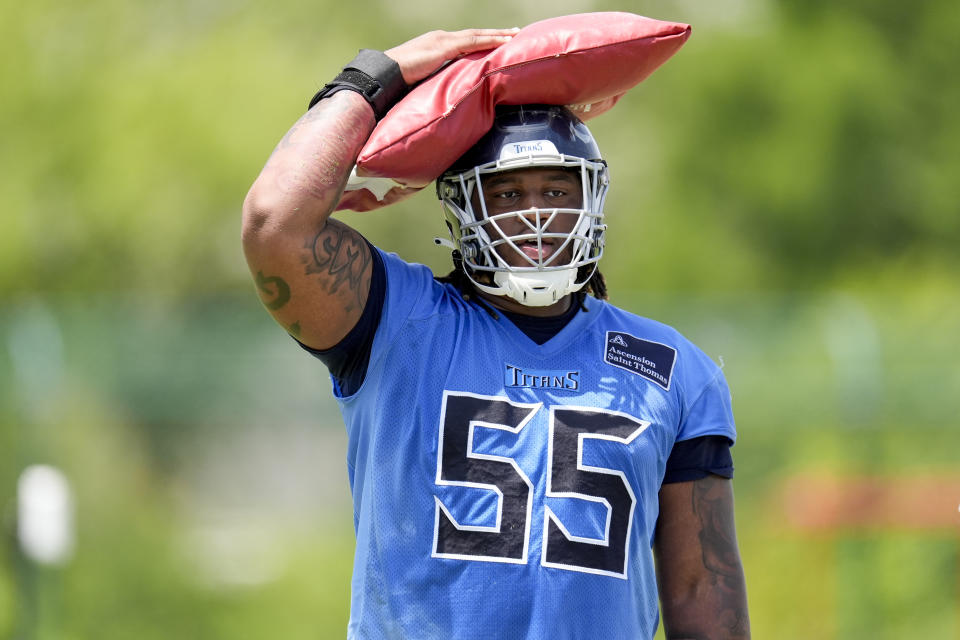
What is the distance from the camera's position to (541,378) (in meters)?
2.52

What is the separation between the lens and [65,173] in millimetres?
11867

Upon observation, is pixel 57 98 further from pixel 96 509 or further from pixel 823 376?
pixel 823 376

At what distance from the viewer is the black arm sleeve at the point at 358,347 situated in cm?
246

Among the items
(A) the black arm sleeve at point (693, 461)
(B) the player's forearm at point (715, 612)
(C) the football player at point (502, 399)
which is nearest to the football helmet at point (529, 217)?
(C) the football player at point (502, 399)

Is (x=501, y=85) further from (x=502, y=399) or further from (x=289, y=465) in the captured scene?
(x=289, y=465)

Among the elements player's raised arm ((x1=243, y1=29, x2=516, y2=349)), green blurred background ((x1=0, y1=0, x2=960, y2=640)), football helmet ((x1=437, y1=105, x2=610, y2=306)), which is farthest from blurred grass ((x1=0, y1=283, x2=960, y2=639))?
player's raised arm ((x1=243, y1=29, x2=516, y2=349))

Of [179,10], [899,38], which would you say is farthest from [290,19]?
[899,38]

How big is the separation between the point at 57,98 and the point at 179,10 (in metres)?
2.10

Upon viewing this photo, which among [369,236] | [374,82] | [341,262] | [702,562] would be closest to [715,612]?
[702,562]

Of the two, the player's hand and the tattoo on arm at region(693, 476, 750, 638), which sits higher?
the player's hand

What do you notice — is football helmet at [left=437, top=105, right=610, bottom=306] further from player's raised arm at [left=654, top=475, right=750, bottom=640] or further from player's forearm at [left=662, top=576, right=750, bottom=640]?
player's forearm at [left=662, top=576, right=750, bottom=640]

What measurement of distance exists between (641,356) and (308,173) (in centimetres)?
81

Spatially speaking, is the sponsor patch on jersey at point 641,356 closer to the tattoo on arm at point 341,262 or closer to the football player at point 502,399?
the football player at point 502,399

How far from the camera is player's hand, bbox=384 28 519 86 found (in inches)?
104
